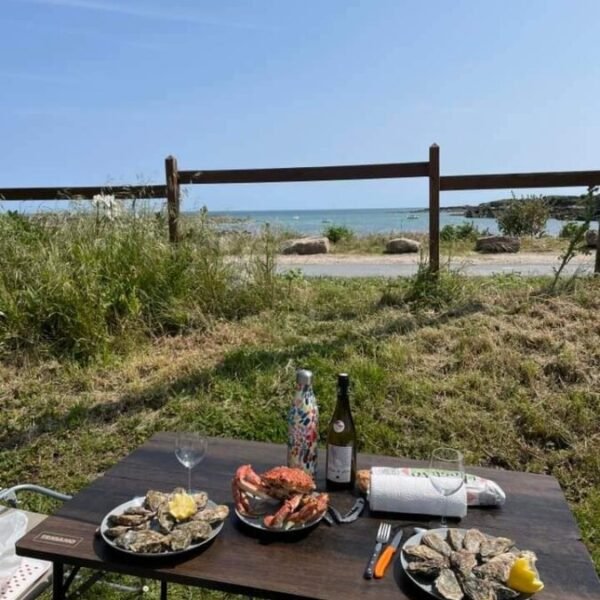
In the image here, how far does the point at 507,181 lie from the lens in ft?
17.3

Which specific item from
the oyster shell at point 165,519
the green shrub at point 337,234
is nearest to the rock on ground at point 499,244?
the green shrub at point 337,234

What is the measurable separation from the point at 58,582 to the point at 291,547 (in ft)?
2.08

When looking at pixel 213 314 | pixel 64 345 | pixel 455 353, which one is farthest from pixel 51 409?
pixel 455 353

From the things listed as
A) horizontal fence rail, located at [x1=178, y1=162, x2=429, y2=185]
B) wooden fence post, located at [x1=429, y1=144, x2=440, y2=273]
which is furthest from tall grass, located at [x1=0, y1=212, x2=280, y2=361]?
wooden fence post, located at [x1=429, y1=144, x2=440, y2=273]

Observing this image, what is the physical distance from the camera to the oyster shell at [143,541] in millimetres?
1342

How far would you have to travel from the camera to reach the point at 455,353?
13.2 feet

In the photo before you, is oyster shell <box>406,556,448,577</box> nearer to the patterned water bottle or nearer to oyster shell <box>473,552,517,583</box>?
oyster shell <box>473,552,517,583</box>

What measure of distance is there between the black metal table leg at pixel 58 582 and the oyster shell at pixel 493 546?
1051 mm

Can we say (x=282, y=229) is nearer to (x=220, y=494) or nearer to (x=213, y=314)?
(x=213, y=314)

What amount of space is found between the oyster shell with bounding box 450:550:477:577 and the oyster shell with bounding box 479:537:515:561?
0.03m

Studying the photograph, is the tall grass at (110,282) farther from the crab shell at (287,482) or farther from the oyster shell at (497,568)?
the oyster shell at (497,568)

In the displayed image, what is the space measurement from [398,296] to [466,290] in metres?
0.59

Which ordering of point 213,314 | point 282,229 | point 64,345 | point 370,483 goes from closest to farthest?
1. point 370,483
2. point 64,345
3. point 213,314
4. point 282,229

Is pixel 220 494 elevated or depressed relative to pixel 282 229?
depressed
